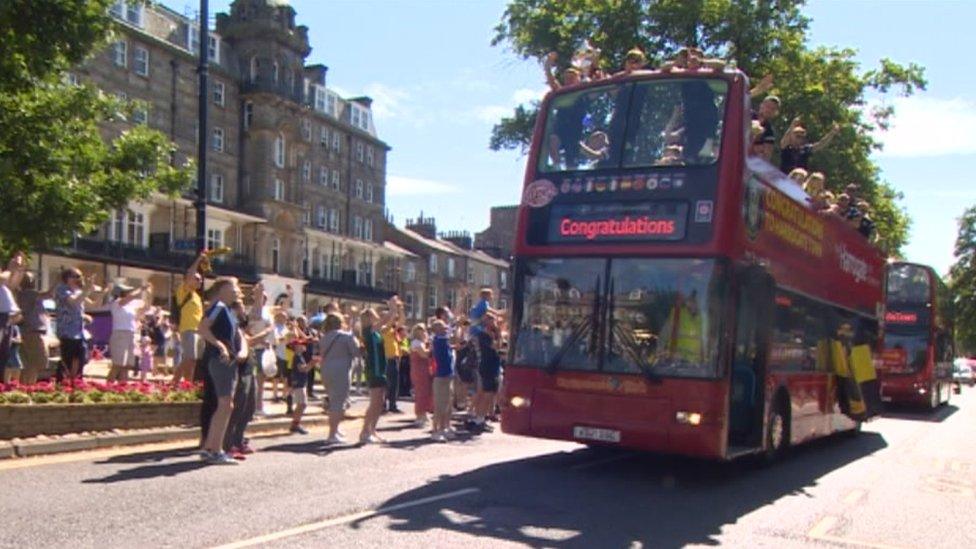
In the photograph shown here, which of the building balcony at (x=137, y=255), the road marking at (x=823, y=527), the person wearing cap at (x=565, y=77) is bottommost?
the road marking at (x=823, y=527)

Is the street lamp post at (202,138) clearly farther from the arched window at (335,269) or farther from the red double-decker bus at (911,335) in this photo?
the arched window at (335,269)

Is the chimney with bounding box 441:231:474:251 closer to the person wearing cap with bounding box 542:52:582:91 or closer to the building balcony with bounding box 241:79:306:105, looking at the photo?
the building balcony with bounding box 241:79:306:105

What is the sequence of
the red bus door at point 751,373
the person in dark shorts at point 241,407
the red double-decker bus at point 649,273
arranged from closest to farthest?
1. the red double-decker bus at point 649,273
2. the person in dark shorts at point 241,407
3. the red bus door at point 751,373

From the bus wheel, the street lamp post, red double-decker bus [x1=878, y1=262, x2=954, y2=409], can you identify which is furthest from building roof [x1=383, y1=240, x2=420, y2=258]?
the bus wheel

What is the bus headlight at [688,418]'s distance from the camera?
9.24 metres

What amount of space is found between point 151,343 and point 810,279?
14454 mm

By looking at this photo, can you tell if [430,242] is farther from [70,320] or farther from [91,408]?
[91,408]

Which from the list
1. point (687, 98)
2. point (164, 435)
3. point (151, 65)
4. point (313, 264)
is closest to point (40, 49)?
point (164, 435)

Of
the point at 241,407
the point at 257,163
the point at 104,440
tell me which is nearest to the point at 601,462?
the point at 241,407

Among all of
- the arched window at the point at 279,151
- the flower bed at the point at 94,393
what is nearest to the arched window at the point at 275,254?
the arched window at the point at 279,151

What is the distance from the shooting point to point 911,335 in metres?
24.8

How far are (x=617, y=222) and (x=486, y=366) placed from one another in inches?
206

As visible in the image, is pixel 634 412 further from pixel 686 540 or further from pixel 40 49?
pixel 40 49

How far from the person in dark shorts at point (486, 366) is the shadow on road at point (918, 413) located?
13.2 m
